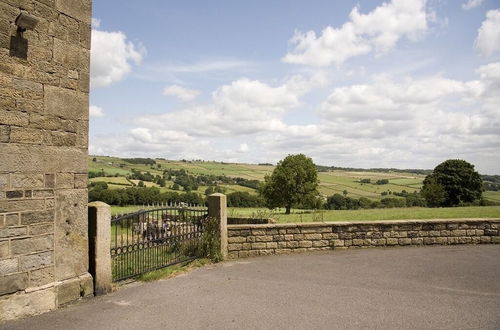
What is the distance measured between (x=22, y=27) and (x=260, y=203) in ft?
167

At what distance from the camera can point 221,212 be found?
9.72 metres

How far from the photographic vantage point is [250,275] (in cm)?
805

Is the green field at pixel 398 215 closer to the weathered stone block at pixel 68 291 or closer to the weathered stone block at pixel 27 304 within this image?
the weathered stone block at pixel 68 291

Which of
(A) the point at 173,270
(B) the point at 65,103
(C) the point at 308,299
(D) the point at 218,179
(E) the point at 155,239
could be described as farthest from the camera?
(D) the point at 218,179

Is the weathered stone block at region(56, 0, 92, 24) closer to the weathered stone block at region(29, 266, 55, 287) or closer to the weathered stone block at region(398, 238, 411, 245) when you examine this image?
the weathered stone block at region(29, 266, 55, 287)

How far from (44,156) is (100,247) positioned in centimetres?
194

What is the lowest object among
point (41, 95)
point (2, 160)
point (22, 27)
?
point (2, 160)

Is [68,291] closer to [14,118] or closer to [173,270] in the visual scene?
[173,270]

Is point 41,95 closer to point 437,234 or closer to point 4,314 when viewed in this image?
point 4,314

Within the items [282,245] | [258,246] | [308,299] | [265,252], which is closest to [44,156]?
[308,299]

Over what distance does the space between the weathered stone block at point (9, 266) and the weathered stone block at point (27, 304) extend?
37 cm

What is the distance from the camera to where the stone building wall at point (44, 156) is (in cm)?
526

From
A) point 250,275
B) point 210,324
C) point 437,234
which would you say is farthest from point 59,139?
point 437,234

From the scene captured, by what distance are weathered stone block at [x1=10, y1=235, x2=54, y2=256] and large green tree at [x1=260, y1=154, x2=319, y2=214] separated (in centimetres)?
3976
